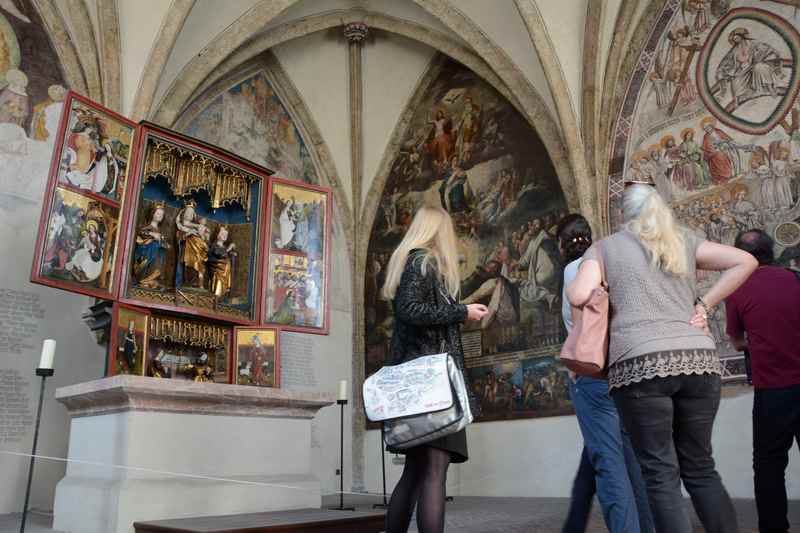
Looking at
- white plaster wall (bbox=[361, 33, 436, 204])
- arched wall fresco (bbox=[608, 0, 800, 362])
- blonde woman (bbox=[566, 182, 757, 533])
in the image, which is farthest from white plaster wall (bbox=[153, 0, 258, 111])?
blonde woman (bbox=[566, 182, 757, 533])

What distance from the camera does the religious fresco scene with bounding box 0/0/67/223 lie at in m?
9.18

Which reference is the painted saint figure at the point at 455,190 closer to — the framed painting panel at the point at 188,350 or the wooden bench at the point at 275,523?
the framed painting panel at the point at 188,350

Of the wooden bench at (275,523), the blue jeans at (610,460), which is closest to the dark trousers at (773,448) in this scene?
the blue jeans at (610,460)

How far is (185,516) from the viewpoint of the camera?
541 cm

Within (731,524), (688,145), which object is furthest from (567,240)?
(688,145)

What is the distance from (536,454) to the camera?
10.3 meters

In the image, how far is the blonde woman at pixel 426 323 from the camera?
2.97 m

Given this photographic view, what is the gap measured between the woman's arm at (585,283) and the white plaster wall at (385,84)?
36.2 ft

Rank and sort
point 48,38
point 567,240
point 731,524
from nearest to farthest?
point 731,524
point 567,240
point 48,38

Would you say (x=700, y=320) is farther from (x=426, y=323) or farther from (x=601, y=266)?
(x=426, y=323)

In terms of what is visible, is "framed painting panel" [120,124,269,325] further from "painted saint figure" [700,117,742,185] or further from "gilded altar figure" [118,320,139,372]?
"painted saint figure" [700,117,742,185]

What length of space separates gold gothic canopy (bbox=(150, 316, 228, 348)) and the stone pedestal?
79.9 inches

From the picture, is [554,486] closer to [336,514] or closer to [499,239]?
[499,239]

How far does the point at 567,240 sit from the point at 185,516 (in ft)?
11.6
